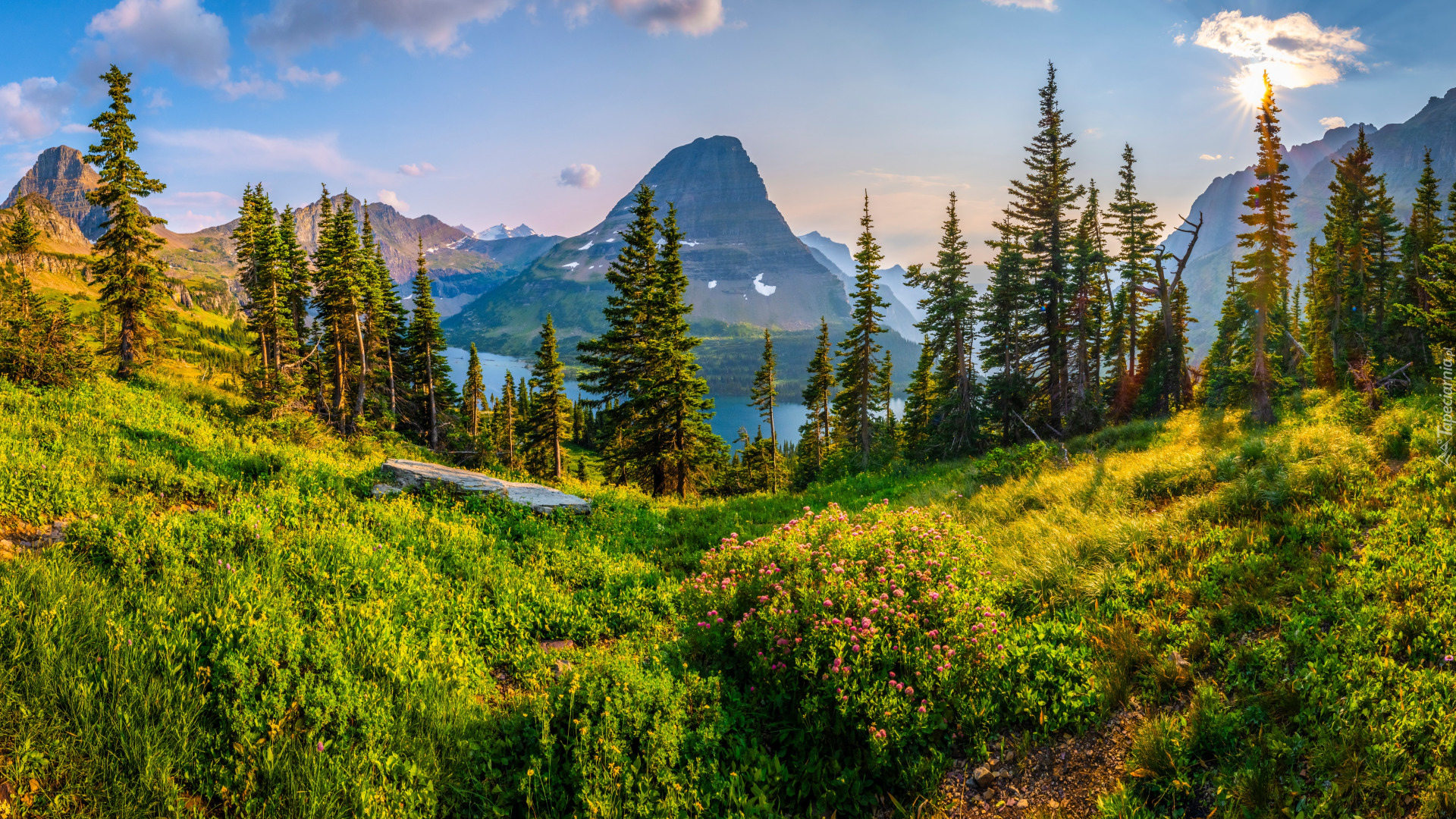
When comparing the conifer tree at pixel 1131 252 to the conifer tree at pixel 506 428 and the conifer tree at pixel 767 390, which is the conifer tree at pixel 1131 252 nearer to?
the conifer tree at pixel 767 390

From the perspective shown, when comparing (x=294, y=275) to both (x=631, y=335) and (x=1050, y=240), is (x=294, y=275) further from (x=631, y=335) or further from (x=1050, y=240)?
(x=1050, y=240)

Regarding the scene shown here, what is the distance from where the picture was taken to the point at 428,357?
140 ft

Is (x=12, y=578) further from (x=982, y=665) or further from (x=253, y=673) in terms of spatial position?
(x=982, y=665)

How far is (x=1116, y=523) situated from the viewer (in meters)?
8.55

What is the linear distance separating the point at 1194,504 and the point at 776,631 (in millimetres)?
7429

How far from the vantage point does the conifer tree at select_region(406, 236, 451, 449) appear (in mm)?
40781

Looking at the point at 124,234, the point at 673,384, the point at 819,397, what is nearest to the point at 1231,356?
the point at 819,397

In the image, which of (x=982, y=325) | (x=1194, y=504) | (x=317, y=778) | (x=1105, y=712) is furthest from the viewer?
(x=982, y=325)

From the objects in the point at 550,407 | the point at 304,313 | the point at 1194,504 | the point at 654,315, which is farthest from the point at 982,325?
the point at 304,313

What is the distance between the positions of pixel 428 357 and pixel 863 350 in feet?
109

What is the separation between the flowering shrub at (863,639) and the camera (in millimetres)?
5023

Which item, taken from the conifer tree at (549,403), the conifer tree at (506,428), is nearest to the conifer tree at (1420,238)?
the conifer tree at (549,403)

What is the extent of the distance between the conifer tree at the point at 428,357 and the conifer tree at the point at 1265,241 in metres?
44.8

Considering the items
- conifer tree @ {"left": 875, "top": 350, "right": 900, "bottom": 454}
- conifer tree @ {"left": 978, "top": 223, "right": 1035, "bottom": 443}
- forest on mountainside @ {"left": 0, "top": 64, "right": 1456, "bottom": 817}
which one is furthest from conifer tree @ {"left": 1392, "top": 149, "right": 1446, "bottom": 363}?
forest on mountainside @ {"left": 0, "top": 64, "right": 1456, "bottom": 817}
